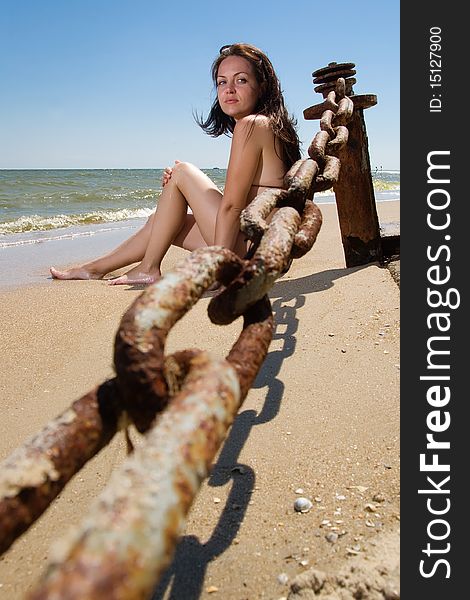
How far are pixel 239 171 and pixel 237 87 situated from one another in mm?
555

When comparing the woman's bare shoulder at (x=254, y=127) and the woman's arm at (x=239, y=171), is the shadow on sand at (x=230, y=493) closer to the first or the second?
the woman's arm at (x=239, y=171)

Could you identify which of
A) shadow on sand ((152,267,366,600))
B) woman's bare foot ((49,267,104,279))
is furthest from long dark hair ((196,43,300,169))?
woman's bare foot ((49,267,104,279))

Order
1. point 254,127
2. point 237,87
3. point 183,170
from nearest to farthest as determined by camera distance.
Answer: point 254,127 → point 237,87 → point 183,170

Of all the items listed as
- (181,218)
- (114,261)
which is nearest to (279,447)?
(181,218)

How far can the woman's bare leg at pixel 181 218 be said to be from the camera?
13.4 feet

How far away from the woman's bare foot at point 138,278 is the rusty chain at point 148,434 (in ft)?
11.0

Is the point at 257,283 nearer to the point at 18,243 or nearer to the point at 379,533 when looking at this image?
the point at 379,533

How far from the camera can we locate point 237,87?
367cm

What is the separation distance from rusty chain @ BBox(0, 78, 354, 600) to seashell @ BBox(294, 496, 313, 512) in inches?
25.4

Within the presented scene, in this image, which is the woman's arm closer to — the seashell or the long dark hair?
the long dark hair

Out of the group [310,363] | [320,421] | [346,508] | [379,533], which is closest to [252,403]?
[320,421]

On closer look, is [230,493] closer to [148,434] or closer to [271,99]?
[148,434]

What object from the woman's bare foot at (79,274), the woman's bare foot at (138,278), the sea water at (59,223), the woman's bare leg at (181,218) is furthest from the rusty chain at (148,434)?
the sea water at (59,223)

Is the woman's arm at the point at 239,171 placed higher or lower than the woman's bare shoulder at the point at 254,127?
lower
